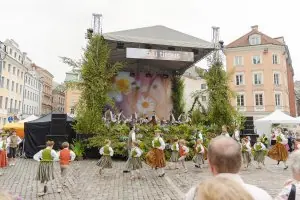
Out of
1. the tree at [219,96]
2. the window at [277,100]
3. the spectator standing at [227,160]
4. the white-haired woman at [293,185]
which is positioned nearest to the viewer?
the spectator standing at [227,160]

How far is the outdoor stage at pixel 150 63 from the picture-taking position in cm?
1988

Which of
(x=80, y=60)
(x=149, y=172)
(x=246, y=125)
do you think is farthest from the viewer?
(x=246, y=125)

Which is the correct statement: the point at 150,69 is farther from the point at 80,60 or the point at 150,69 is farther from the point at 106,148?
the point at 106,148

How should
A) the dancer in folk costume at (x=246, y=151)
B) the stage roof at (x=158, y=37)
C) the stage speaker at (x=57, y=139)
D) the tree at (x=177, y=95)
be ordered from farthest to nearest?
1. the tree at (x=177, y=95)
2. the stage roof at (x=158, y=37)
3. the stage speaker at (x=57, y=139)
4. the dancer in folk costume at (x=246, y=151)

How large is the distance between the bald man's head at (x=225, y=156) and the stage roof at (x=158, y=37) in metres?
17.3

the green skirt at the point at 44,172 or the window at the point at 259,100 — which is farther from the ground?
the window at the point at 259,100

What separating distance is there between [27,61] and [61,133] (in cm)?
5044

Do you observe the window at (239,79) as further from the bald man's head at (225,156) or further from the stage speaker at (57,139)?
the bald man's head at (225,156)

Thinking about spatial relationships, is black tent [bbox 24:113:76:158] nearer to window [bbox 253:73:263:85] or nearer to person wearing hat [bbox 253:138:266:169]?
person wearing hat [bbox 253:138:266:169]

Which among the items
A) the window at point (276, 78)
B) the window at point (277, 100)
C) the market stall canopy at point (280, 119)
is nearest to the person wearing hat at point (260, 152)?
the market stall canopy at point (280, 119)

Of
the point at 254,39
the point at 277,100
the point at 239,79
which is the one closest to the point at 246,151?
the point at 277,100

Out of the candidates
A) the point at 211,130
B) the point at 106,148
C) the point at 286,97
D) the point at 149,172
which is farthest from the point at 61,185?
the point at 286,97

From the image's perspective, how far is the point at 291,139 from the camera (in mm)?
23438

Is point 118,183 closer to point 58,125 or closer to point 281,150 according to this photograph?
point 58,125
